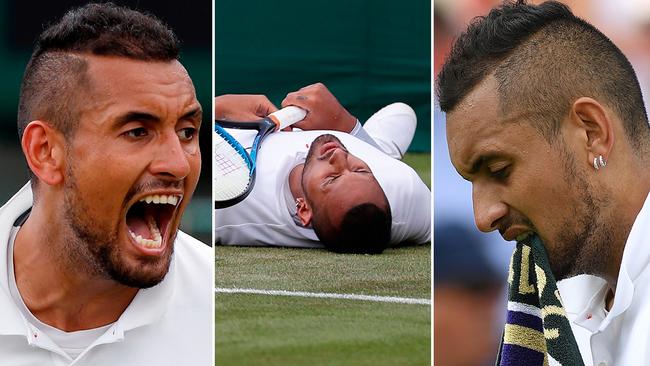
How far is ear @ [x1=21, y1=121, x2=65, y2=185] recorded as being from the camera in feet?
8.36

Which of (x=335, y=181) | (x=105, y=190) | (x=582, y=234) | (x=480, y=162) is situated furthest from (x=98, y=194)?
(x=582, y=234)

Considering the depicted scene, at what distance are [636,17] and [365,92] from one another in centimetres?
84

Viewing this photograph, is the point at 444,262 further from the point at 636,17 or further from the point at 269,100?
the point at 636,17

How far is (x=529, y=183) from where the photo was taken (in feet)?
8.16

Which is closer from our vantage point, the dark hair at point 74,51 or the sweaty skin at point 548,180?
the sweaty skin at point 548,180

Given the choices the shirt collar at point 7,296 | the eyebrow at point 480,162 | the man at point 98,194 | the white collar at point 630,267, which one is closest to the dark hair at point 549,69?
the eyebrow at point 480,162

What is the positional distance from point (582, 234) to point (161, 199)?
1091 mm

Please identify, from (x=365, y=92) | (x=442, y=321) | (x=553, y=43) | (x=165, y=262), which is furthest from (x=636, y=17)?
(x=165, y=262)

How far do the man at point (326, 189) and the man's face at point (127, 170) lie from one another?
1.01ft

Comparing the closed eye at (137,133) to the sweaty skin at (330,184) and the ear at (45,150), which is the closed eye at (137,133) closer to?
the ear at (45,150)

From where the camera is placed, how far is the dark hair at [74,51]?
2512mm

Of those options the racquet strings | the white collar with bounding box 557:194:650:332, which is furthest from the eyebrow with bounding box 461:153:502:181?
the racquet strings

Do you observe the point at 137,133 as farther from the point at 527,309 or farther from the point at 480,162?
the point at 527,309

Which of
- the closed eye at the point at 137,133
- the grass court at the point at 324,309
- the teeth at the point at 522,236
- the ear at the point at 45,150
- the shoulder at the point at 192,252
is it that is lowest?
the grass court at the point at 324,309
